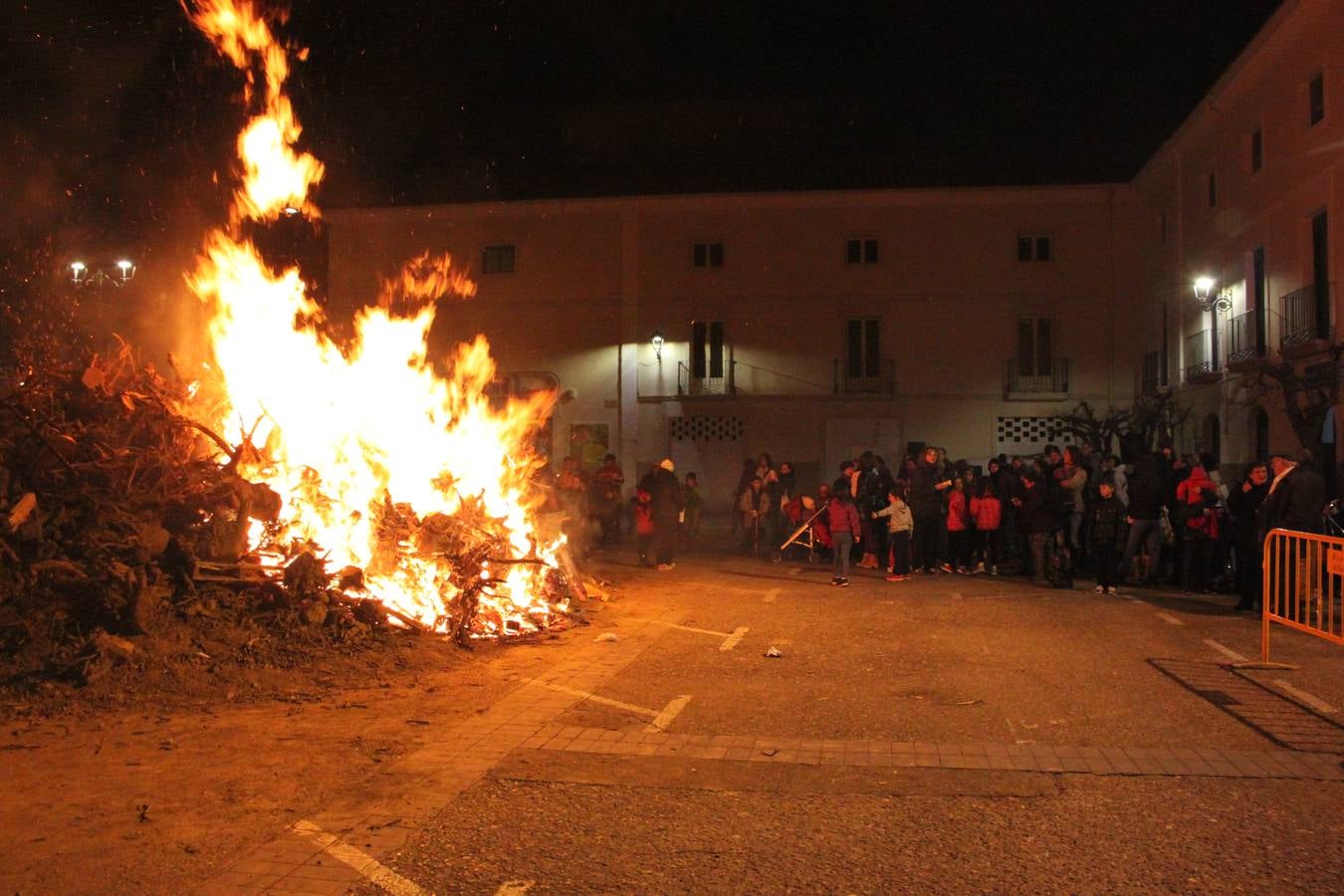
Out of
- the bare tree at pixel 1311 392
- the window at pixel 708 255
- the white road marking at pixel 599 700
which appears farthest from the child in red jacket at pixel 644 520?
the window at pixel 708 255

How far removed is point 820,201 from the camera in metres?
31.7

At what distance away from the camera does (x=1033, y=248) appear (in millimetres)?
31125

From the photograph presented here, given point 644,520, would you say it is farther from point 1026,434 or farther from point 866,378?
point 1026,434

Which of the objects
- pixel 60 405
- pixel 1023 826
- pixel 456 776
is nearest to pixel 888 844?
pixel 1023 826

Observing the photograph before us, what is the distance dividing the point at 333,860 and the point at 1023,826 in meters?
3.10

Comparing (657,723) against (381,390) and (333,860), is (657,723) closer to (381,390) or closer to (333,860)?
(333,860)

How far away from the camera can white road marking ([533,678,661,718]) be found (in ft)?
23.9

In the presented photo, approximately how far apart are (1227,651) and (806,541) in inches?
365

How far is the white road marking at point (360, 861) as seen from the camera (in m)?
4.26

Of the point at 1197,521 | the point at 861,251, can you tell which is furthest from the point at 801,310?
the point at 1197,521

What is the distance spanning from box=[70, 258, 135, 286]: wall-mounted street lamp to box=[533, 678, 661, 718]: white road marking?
18.3 metres

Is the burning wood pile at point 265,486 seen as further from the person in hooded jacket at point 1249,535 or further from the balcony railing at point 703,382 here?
the balcony railing at point 703,382

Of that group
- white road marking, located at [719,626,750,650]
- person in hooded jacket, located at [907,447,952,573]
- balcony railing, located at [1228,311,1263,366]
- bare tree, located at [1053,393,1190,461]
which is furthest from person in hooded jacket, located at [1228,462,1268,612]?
bare tree, located at [1053,393,1190,461]

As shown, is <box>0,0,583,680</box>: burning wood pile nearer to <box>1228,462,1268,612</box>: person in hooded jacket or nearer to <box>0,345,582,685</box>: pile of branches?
<box>0,345,582,685</box>: pile of branches
